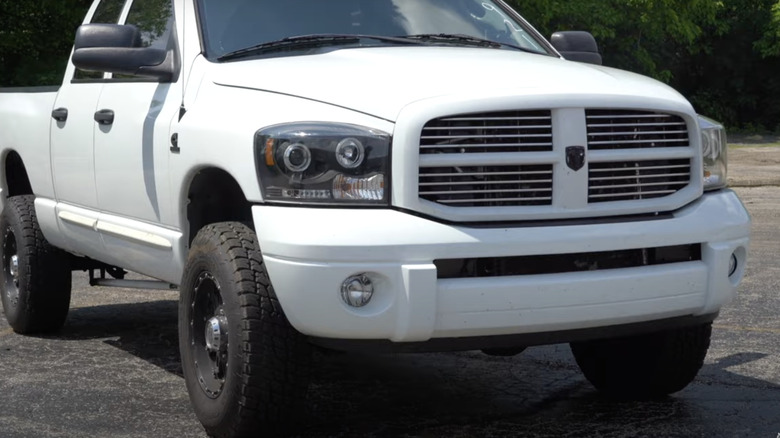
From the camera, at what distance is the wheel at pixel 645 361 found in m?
5.50

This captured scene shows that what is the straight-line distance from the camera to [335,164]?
4.44 metres

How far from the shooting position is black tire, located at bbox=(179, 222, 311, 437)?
180 inches

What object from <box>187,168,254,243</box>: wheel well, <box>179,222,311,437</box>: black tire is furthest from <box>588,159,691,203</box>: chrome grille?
<box>187,168,254,243</box>: wheel well

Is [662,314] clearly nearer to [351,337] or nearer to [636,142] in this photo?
[636,142]

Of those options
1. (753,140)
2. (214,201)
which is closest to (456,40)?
(214,201)

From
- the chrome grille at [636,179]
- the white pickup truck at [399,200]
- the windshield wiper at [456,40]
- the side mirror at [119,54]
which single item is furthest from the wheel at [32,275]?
the chrome grille at [636,179]

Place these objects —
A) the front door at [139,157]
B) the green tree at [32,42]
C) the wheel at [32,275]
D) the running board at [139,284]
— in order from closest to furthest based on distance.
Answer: the front door at [139,157] → the running board at [139,284] → the wheel at [32,275] → the green tree at [32,42]

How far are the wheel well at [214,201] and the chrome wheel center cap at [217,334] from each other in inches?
15.8

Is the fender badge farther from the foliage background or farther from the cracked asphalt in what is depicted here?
the foliage background

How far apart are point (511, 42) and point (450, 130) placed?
172cm

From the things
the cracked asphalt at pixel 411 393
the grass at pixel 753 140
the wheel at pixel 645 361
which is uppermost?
the wheel at pixel 645 361

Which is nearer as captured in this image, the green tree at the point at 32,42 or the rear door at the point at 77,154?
the rear door at the point at 77,154

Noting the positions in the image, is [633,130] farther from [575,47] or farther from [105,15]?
[105,15]

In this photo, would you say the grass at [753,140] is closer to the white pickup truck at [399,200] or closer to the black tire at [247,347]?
the white pickup truck at [399,200]
